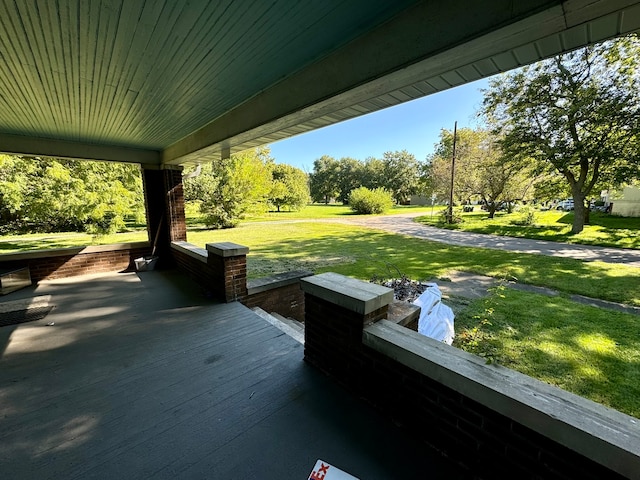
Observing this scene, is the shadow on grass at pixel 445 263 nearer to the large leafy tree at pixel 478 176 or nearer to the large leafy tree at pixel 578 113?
the large leafy tree at pixel 578 113

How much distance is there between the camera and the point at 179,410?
191 centimetres

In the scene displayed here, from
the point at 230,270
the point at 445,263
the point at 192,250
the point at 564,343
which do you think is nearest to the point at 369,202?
the point at 445,263

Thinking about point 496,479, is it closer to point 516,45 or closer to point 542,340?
point 516,45

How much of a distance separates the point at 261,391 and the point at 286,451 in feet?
1.86

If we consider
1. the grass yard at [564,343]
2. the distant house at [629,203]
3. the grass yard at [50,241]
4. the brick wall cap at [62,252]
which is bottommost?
the grass yard at [564,343]

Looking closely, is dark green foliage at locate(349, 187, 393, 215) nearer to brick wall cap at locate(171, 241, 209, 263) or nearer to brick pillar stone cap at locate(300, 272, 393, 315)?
brick wall cap at locate(171, 241, 209, 263)

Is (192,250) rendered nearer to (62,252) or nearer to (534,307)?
(62,252)

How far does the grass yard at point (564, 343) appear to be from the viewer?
283 centimetres

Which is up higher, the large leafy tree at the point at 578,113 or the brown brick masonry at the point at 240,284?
the large leafy tree at the point at 578,113

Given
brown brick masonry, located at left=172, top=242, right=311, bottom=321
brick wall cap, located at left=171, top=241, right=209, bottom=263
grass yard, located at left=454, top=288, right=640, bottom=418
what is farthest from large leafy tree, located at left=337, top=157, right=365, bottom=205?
brown brick masonry, located at left=172, top=242, right=311, bottom=321

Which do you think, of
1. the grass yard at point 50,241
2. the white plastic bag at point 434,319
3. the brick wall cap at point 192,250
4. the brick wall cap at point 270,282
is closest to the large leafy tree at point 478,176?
the white plastic bag at point 434,319

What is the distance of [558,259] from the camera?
8.14 meters

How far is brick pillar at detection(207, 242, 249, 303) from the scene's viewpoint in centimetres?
377

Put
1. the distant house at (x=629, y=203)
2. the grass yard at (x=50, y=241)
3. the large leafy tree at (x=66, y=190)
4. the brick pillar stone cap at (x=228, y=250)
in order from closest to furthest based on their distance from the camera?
1. the brick pillar stone cap at (x=228, y=250)
2. the large leafy tree at (x=66, y=190)
3. the grass yard at (x=50, y=241)
4. the distant house at (x=629, y=203)
